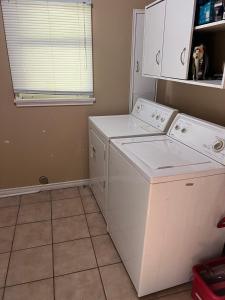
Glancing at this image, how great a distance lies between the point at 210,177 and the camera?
133cm

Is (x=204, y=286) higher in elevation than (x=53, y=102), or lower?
lower

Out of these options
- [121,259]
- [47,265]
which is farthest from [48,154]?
[121,259]

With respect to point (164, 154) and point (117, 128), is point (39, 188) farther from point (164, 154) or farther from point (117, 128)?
point (164, 154)

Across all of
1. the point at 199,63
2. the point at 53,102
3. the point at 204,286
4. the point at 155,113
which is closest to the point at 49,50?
the point at 53,102

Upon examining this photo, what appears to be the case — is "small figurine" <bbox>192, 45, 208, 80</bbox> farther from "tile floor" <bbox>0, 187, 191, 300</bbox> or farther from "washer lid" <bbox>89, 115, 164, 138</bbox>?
"tile floor" <bbox>0, 187, 191, 300</bbox>

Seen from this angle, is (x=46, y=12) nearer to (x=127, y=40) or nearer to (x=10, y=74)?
(x=10, y=74)

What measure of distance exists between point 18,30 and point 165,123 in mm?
1665

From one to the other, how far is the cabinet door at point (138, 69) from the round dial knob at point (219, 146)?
56.8 inches

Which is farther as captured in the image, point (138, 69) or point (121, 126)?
point (138, 69)

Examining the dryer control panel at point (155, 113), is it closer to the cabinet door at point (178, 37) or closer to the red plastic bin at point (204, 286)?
the cabinet door at point (178, 37)

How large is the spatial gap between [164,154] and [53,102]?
4.95 feet

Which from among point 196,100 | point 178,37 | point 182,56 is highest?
point 178,37

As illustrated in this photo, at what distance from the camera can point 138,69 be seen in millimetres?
2652

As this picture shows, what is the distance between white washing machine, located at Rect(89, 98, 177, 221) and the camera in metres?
2.02
